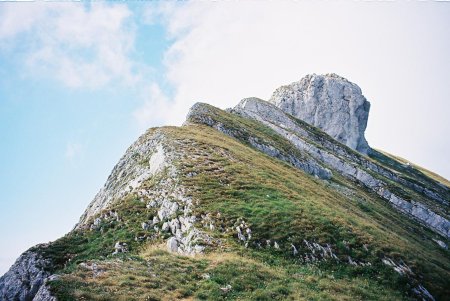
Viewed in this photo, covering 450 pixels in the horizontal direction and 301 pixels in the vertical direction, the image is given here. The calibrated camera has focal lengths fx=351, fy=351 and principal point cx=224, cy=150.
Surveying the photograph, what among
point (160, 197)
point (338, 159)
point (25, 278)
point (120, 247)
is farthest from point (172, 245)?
point (338, 159)

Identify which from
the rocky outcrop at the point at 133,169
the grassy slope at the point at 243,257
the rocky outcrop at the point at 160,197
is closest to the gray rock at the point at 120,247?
the rocky outcrop at the point at 160,197

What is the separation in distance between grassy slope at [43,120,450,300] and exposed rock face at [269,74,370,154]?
127 metres

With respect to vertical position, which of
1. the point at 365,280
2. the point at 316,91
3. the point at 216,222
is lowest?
the point at 216,222

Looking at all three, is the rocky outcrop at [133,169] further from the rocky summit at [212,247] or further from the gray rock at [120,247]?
the gray rock at [120,247]

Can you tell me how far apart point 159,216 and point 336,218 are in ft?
56.5

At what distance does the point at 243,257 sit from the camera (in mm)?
26281

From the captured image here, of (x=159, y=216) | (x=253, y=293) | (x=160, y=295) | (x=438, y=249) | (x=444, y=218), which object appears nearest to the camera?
(x=160, y=295)

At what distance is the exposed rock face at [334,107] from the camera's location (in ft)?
544

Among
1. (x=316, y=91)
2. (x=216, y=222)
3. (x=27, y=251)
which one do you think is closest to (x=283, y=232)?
(x=216, y=222)

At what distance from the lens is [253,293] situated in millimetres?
21062

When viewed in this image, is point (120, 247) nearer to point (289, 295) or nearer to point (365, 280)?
point (289, 295)

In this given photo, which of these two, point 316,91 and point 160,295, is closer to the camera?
point 160,295

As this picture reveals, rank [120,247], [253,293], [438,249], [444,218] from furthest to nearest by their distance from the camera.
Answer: [444,218] < [438,249] < [120,247] < [253,293]

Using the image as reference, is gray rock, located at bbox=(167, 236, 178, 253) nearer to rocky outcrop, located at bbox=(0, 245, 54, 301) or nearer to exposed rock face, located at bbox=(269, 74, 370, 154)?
rocky outcrop, located at bbox=(0, 245, 54, 301)
